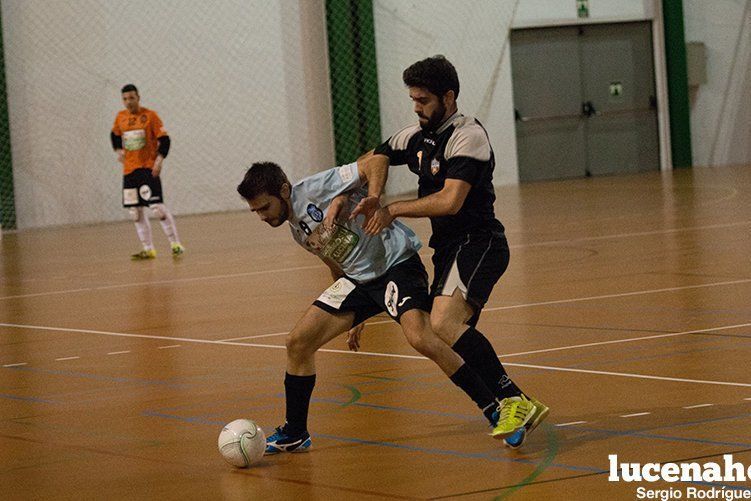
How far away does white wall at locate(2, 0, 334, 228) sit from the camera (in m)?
25.0

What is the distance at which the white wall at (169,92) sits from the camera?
25047 millimetres

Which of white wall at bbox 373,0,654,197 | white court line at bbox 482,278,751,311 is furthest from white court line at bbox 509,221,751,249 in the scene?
white wall at bbox 373,0,654,197

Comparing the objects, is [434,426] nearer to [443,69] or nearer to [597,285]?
[443,69]

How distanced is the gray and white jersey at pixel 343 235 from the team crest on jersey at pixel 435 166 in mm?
311

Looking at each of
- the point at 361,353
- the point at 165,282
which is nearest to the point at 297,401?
the point at 361,353

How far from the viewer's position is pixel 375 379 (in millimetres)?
7664

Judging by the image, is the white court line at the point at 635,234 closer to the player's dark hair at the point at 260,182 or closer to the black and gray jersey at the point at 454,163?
the black and gray jersey at the point at 454,163

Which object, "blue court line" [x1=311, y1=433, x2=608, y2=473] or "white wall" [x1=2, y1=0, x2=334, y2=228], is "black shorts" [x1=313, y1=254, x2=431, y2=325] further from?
"white wall" [x1=2, y1=0, x2=334, y2=228]

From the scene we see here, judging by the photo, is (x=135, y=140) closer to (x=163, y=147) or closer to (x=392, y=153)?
(x=163, y=147)

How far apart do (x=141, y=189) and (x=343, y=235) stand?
12.0m

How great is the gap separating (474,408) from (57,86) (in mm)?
19844

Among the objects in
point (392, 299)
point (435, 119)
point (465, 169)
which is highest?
point (435, 119)

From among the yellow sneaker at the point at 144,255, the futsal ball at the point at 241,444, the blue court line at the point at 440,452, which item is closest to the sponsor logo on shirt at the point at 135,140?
the yellow sneaker at the point at 144,255

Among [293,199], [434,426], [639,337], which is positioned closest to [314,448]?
[434,426]
